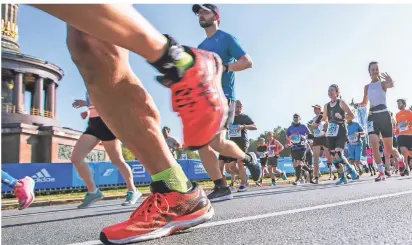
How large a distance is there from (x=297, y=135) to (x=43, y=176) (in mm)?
8281

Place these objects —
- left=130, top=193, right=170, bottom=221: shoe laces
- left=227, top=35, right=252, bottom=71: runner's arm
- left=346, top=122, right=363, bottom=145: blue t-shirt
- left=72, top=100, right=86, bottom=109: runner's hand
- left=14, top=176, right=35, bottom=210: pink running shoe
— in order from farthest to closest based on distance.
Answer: left=346, top=122, right=363, bottom=145: blue t-shirt → left=72, top=100, right=86, bottom=109: runner's hand → left=227, top=35, right=252, bottom=71: runner's arm → left=14, top=176, right=35, bottom=210: pink running shoe → left=130, top=193, right=170, bottom=221: shoe laces

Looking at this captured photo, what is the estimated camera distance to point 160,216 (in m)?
1.72

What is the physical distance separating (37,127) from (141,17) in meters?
30.6

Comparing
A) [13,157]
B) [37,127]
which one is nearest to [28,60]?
[37,127]

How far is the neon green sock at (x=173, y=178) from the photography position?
1788mm

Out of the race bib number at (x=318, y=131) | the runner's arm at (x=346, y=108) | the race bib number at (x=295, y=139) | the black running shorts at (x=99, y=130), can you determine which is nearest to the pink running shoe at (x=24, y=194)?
the black running shorts at (x=99, y=130)

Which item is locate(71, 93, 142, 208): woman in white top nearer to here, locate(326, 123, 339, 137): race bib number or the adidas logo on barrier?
locate(326, 123, 339, 137): race bib number

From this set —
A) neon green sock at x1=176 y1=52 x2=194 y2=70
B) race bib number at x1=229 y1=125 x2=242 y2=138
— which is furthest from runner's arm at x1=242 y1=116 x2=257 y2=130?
neon green sock at x1=176 y1=52 x2=194 y2=70

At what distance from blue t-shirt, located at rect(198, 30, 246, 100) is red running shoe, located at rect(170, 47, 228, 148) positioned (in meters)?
2.97

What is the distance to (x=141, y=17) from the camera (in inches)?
59.8

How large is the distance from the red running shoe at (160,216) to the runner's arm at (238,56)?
8.38 ft

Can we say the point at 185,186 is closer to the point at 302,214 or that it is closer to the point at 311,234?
the point at 311,234

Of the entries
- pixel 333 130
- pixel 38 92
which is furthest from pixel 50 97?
pixel 333 130

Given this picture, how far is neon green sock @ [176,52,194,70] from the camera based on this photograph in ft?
5.10
